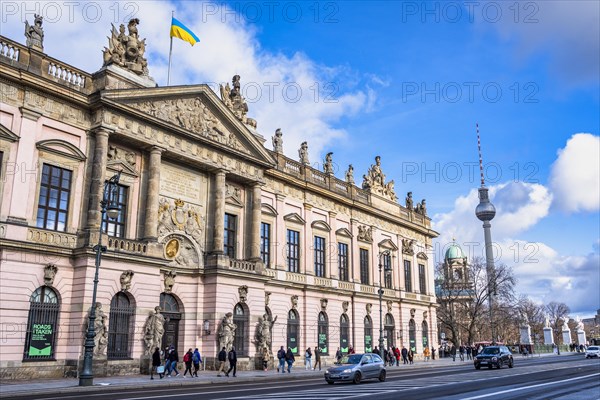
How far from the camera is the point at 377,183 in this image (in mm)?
58875

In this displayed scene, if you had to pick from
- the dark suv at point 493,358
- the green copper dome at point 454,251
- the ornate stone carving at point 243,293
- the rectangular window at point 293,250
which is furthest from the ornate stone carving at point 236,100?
the green copper dome at point 454,251

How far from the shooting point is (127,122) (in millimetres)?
31984

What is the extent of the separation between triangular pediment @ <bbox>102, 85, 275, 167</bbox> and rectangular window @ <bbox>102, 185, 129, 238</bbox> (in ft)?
15.0

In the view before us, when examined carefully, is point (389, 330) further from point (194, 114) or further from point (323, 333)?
point (194, 114)

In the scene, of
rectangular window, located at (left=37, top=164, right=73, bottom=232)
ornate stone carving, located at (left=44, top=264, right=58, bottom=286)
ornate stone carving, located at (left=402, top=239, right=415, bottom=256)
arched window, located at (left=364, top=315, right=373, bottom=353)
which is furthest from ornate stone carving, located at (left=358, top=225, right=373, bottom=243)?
ornate stone carving, located at (left=44, top=264, right=58, bottom=286)

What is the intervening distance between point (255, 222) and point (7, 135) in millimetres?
17584

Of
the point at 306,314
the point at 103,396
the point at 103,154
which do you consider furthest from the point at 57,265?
the point at 306,314

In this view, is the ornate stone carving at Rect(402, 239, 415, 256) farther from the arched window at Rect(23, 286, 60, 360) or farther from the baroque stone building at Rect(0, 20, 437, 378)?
the arched window at Rect(23, 286, 60, 360)

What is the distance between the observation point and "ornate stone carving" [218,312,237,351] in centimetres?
3397

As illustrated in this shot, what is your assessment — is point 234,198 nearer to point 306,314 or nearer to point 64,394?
point 306,314

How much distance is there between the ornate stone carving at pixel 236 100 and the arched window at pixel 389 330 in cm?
2506

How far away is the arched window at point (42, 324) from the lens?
2627 centimetres

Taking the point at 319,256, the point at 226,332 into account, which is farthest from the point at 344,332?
the point at 226,332

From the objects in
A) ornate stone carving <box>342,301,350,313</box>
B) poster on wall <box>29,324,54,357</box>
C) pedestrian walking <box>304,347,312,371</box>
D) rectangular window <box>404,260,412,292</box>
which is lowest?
pedestrian walking <box>304,347,312,371</box>
